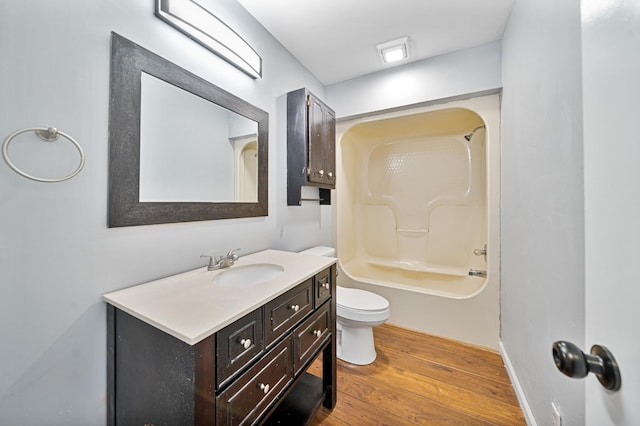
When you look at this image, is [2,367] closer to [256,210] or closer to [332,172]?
[256,210]

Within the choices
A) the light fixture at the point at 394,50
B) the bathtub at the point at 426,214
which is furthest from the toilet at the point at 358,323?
the light fixture at the point at 394,50

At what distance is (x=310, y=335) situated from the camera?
116 centimetres

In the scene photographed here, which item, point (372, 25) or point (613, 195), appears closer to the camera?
point (613, 195)

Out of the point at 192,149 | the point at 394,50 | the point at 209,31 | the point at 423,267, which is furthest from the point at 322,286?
the point at 423,267

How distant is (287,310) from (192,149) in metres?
0.93

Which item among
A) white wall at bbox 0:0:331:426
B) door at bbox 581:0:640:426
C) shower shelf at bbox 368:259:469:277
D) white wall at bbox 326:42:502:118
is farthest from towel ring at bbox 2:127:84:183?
shower shelf at bbox 368:259:469:277

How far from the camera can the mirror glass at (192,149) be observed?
3.45 ft

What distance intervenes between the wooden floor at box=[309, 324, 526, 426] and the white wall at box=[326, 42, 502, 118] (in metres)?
2.06

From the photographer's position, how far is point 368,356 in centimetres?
178

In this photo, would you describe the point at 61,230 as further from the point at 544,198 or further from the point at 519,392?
the point at 519,392

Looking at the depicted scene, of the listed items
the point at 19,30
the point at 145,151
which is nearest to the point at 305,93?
the point at 145,151

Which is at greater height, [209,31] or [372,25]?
[372,25]

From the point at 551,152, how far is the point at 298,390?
5.76 feet

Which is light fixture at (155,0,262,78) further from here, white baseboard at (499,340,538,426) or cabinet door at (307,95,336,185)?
white baseboard at (499,340,538,426)
